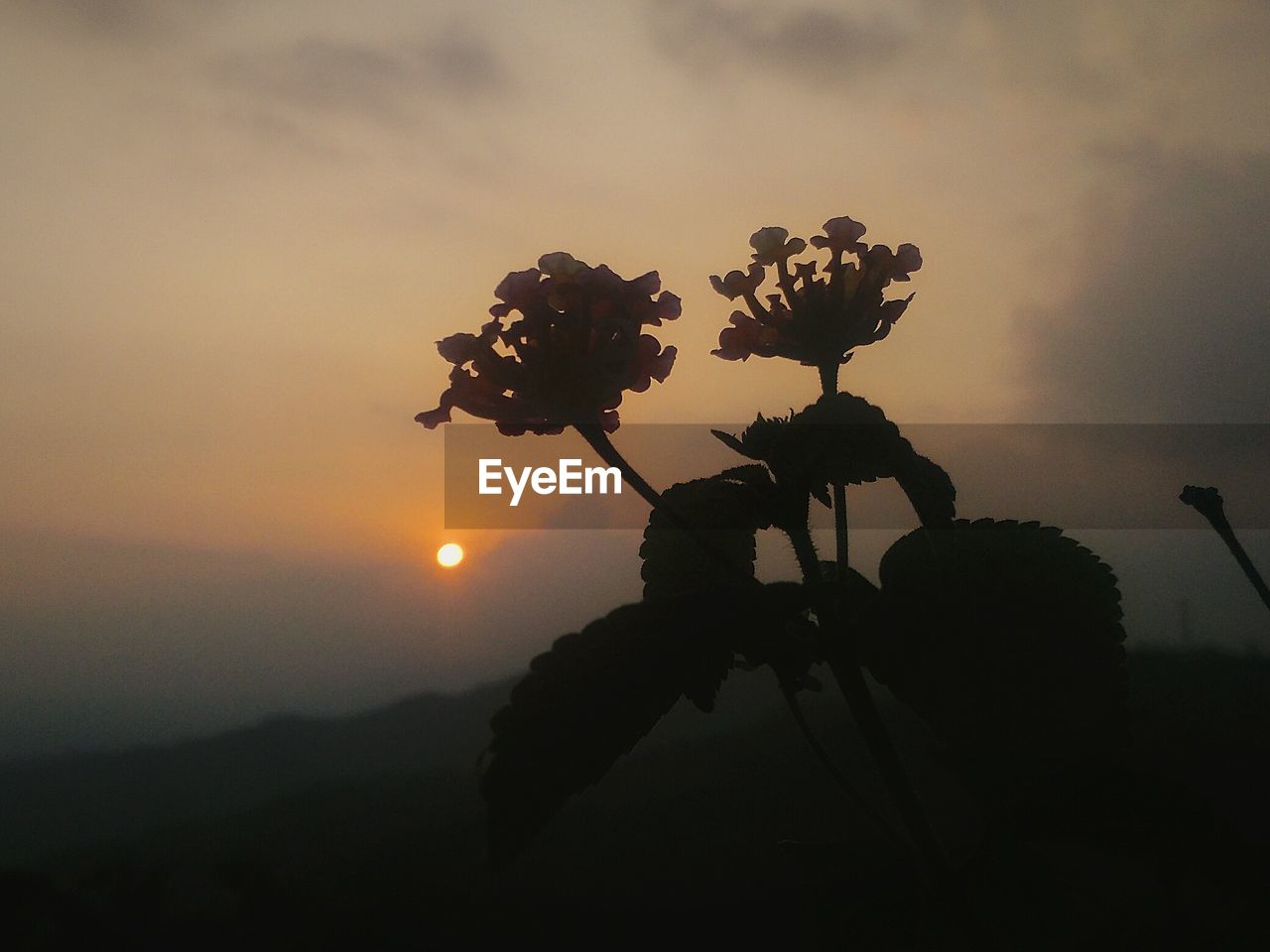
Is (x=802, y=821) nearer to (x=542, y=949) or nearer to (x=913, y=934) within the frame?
(x=542, y=949)

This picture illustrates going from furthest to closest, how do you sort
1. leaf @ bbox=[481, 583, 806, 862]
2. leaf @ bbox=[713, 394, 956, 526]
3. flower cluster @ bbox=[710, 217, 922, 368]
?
flower cluster @ bbox=[710, 217, 922, 368] < leaf @ bbox=[713, 394, 956, 526] < leaf @ bbox=[481, 583, 806, 862]

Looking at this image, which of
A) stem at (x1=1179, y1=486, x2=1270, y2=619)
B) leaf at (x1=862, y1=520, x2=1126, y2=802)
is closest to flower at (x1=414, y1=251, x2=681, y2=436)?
leaf at (x1=862, y1=520, x2=1126, y2=802)

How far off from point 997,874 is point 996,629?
1.37 feet

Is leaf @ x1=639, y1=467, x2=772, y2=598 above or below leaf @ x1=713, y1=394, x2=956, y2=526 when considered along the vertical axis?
below

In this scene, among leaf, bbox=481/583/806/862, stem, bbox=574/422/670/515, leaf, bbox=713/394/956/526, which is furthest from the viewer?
leaf, bbox=713/394/956/526

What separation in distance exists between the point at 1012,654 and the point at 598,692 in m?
0.44

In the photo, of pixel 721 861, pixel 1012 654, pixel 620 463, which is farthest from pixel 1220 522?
pixel 721 861

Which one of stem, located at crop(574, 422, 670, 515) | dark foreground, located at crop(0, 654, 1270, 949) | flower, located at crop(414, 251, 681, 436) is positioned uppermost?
flower, located at crop(414, 251, 681, 436)

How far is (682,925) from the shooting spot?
12.7ft

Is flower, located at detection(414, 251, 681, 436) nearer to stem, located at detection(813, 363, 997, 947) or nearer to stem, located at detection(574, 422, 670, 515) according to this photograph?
stem, located at detection(574, 422, 670, 515)

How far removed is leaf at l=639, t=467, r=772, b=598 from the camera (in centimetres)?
135

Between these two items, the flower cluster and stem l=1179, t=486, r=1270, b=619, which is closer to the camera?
stem l=1179, t=486, r=1270, b=619

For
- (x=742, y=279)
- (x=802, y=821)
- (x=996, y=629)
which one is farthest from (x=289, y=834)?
(x=996, y=629)

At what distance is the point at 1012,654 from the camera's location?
3.31ft
